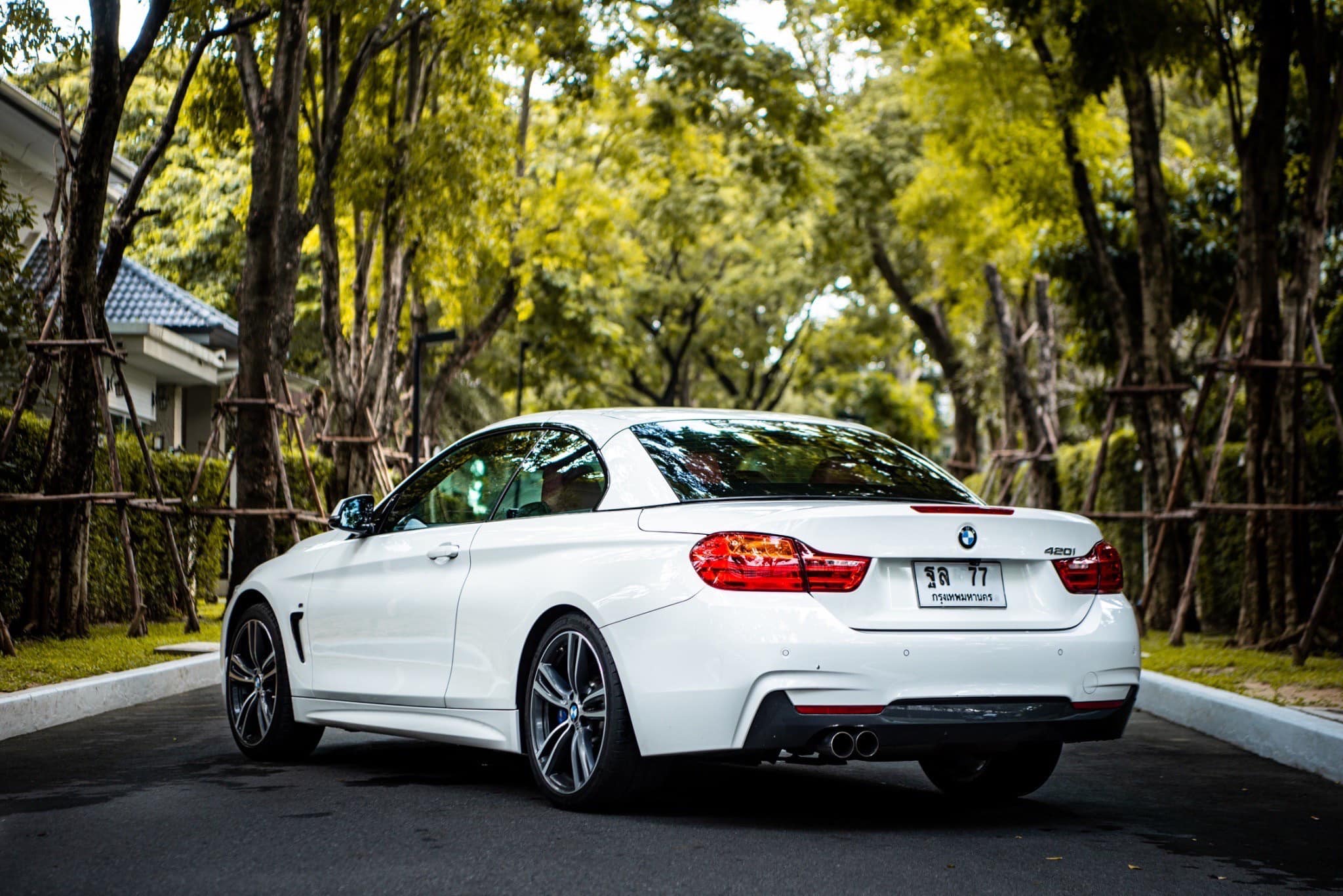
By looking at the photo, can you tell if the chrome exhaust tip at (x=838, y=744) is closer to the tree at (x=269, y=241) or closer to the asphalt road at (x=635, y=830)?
the asphalt road at (x=635, y=830)

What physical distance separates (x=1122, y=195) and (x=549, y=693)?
16.7 meters

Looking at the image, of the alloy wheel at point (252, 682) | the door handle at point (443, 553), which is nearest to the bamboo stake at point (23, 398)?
the alloy wheel at point (252, 682)

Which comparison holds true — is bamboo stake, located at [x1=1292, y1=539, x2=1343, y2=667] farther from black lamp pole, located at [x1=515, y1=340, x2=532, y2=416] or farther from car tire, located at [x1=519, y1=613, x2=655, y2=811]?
black lamp pole, located at [x1=515, y1=340, x2=532, y2=416]

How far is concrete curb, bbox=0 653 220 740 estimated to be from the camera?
9.28 meters

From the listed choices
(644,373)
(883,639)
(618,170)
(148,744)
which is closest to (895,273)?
(618,170)

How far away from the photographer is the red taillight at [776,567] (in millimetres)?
5719

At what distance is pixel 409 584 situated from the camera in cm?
736

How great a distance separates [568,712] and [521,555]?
688 millimetres

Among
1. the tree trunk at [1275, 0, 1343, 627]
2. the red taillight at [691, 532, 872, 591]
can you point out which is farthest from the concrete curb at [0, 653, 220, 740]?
the tree trunk at [1275, 0, 1343, 627]

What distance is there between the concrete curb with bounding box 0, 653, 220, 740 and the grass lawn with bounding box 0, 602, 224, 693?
0.20 m

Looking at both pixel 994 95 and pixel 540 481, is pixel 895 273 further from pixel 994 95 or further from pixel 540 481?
pixel 540 481

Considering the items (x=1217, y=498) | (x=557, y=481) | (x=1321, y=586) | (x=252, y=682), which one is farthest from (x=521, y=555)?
(x=1217, y=498)

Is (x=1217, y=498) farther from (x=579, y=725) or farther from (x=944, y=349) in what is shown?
(x=944, y=349)

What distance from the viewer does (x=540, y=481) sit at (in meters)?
6.96
